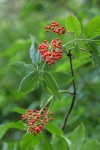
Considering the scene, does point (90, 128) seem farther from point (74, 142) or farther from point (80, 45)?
point (80, 45)

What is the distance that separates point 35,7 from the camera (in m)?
3.38

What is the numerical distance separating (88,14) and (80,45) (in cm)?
130

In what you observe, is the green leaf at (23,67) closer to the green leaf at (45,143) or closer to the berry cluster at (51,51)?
the berry cluster at (51,51)

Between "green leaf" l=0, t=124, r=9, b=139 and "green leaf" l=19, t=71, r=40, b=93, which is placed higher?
"green leaf" l=19, t=71, r=40, b=93

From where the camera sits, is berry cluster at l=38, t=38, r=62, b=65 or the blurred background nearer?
berry cluster at l=38, t=38, r=62, b=65

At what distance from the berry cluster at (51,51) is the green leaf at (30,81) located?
4.2 inches

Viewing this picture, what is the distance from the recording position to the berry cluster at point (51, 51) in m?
1.21

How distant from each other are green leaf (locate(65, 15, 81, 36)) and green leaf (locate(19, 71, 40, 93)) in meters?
0.18

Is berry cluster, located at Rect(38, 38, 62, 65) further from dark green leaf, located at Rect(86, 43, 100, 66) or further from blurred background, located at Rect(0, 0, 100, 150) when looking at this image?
blurred background, located at Rect(0, 0, 100, 150)

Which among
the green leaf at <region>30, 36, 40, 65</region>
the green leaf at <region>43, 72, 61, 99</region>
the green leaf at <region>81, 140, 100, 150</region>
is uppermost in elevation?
the green leaf at <region>30, 36, 40, 65</region>

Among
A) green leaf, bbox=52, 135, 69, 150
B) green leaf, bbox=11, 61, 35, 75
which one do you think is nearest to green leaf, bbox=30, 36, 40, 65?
green leaf, bbox=11, 61, 35, 75

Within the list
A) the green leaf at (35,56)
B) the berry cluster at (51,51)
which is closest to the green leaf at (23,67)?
the green leaf at (35,56)

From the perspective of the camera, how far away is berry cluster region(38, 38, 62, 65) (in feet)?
3.95

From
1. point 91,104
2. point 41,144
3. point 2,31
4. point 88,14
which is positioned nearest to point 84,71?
point 91,104
